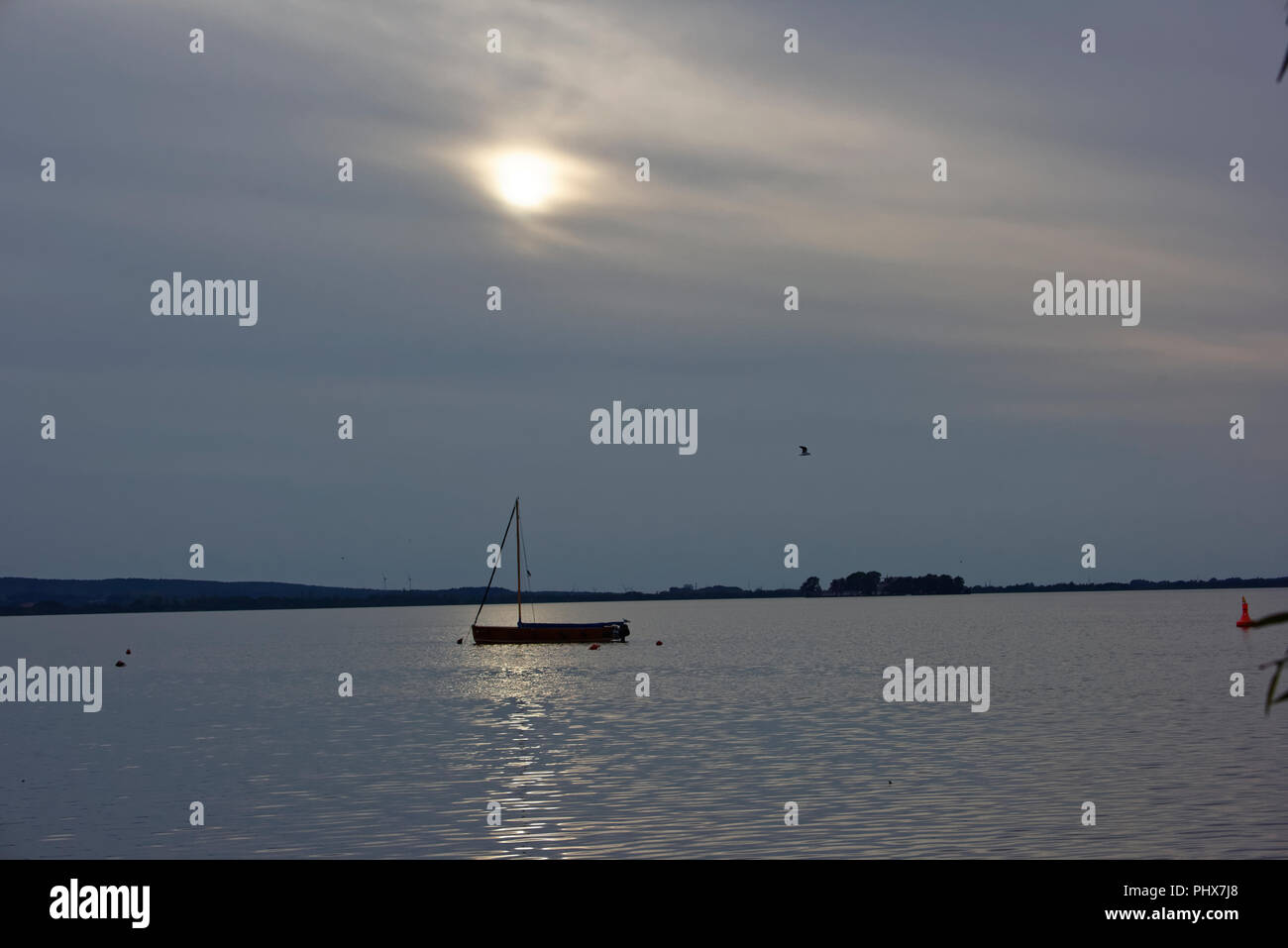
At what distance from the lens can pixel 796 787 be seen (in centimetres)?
4384

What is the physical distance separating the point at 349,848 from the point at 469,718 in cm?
4120

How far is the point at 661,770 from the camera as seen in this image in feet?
161

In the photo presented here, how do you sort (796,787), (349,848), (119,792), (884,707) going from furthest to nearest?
(884,707)
(119,792)
(796,787)
(349,848)

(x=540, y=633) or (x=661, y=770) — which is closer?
(x=661, y=770)

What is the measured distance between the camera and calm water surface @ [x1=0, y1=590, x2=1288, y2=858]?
117ft

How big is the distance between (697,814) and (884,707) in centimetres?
3846

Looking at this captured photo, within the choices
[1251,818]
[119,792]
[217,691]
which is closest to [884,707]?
[1251,818]

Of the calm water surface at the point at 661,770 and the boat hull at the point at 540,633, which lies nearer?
the calm water surface at the point at 661,770

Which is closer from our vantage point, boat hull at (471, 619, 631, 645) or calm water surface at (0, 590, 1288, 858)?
calm water surface at (0, 590, 1288, 858)

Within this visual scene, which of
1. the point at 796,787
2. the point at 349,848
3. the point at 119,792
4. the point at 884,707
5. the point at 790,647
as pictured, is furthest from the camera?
the point at 790,647

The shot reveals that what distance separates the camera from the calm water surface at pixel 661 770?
35.6 m
